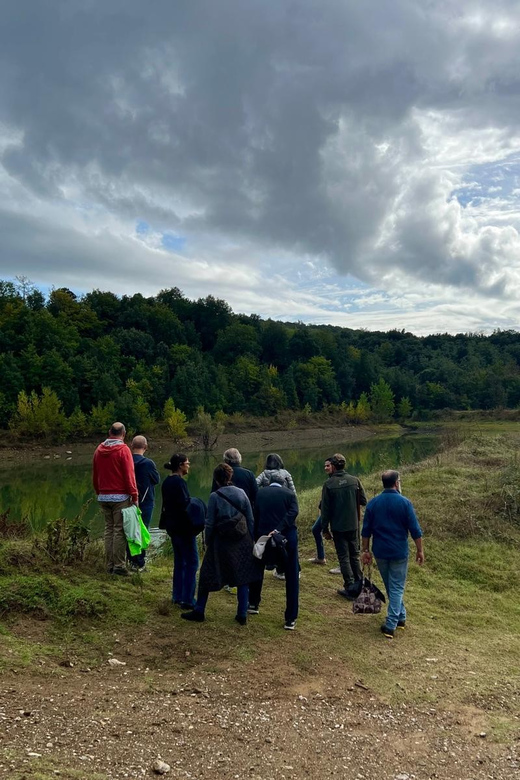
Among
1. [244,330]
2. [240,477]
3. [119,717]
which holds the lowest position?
[119,717]

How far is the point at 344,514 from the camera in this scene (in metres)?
6.79

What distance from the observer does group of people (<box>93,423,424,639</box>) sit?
5.32 m

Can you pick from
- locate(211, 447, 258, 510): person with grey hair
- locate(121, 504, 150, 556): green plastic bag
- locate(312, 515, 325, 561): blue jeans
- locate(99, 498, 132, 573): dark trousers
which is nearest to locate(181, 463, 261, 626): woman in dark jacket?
locate(211, 447, 258, 510): person with grey hair

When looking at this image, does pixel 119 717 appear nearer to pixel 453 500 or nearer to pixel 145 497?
pixel 145 497

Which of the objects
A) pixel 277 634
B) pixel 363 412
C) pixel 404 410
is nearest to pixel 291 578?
pixel 277 634

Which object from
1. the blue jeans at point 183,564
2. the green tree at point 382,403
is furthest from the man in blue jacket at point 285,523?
the green tree at point 382,403

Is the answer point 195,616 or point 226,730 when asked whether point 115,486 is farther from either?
point 226,730

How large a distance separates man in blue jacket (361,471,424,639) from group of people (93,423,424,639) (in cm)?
1

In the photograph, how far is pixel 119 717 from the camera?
365 cm

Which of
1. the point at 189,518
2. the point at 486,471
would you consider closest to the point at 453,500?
the point at 486,471

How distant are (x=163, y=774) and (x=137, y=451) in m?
4.21

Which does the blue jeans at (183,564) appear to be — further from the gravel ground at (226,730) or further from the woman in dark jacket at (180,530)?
the gravel ground at (226,730)

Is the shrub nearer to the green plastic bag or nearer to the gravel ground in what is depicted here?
the green plastic bag

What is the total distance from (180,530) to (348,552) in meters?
2.36
